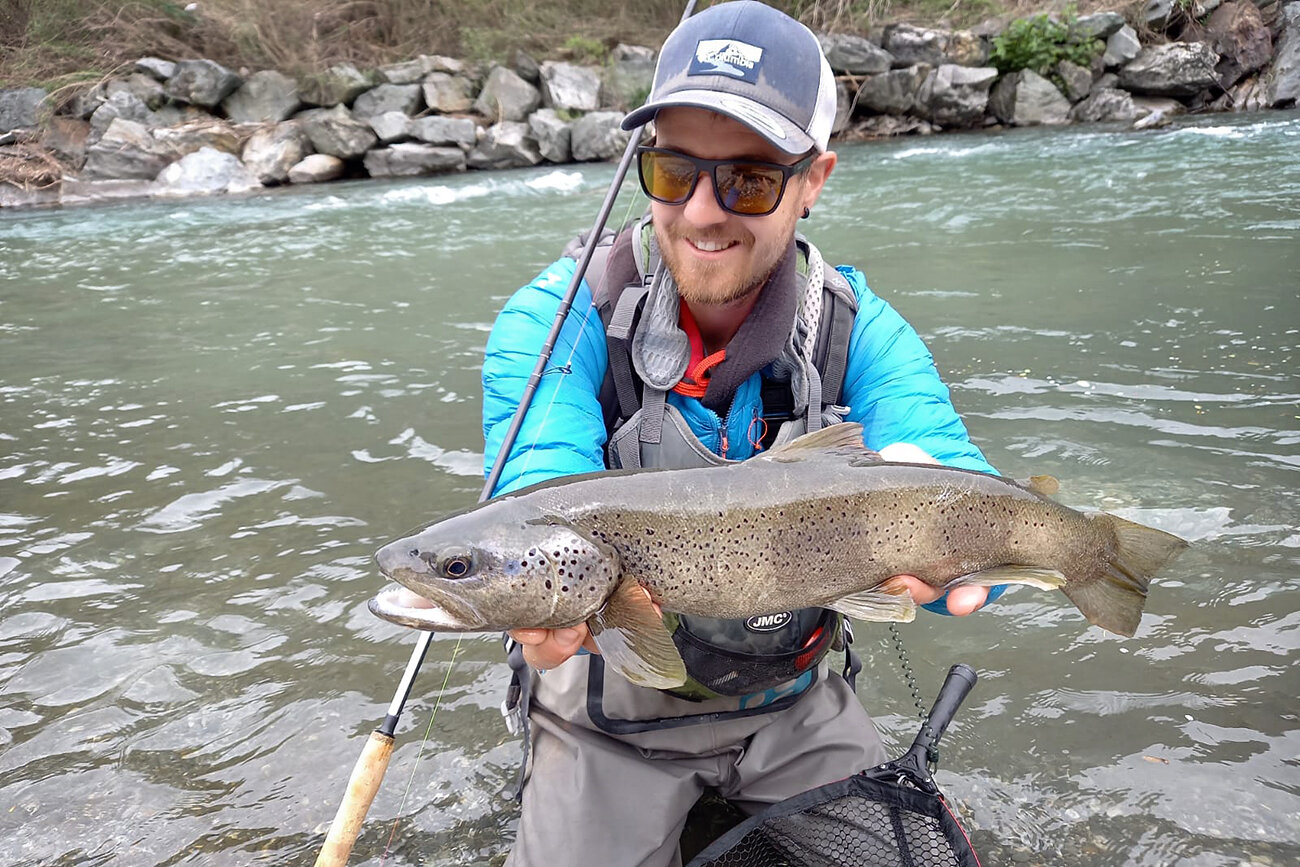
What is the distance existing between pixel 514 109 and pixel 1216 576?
20911mm

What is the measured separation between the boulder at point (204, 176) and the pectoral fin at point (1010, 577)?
19.5 m

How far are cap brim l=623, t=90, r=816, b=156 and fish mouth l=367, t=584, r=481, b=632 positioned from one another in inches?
57.4

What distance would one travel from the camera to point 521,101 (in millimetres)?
22375

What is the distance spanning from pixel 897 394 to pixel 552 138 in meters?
19.7

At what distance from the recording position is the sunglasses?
267cm

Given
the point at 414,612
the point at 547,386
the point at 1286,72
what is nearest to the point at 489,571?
the point at 414,612

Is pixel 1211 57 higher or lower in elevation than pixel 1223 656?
higher

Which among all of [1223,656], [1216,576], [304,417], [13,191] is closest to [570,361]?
[1223,656]

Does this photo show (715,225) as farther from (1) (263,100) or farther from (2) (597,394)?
(1) (263,100)

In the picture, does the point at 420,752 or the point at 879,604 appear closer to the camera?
the point at 879,604

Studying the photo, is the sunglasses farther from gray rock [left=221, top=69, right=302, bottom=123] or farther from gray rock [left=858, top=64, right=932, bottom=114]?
gray rock [left=858, top=64, right=932, bottom=114]

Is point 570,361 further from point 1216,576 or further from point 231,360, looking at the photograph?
point 231,360

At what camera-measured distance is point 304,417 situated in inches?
260

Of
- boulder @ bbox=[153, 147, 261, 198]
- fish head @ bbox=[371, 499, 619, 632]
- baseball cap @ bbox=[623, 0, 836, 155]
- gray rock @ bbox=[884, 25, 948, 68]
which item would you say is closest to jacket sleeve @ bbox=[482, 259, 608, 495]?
fish head @ bbox=[371, 499, 619, 632]
